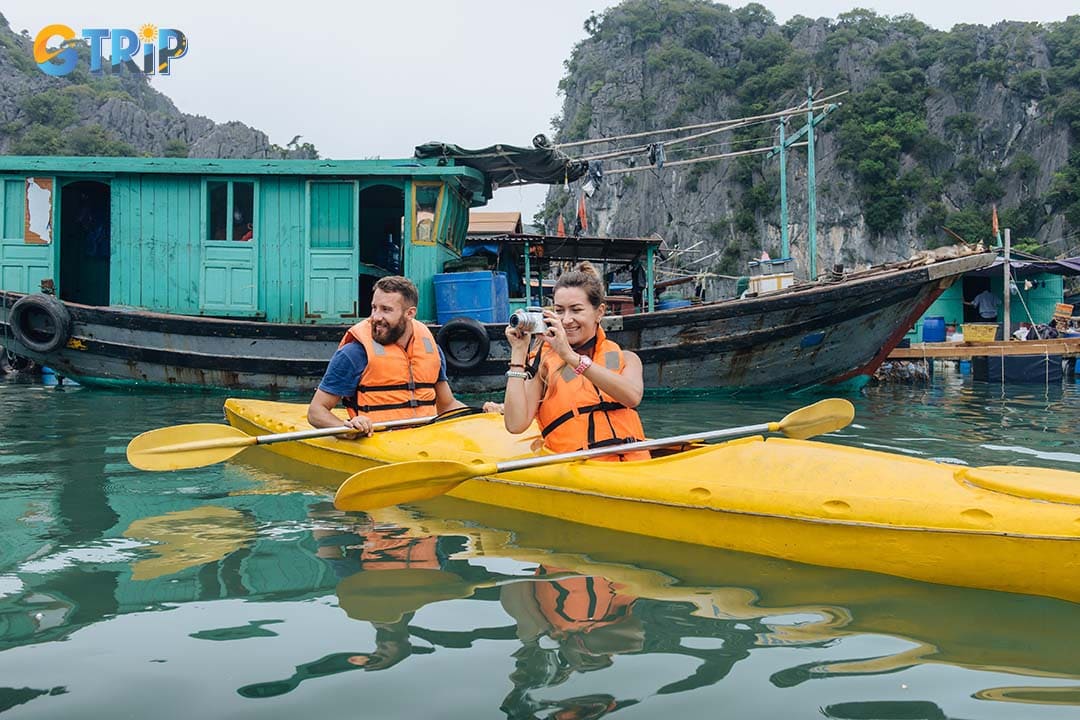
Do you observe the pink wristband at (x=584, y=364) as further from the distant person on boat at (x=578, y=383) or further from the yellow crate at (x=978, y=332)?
the yellow crate at (x=978, y=332)

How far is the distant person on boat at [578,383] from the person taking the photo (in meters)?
3.86

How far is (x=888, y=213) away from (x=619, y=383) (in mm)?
50825

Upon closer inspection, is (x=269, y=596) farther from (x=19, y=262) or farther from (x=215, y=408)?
(x=19, y=262)

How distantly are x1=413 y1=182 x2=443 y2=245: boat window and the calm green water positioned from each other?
6.72 meters

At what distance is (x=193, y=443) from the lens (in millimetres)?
4828

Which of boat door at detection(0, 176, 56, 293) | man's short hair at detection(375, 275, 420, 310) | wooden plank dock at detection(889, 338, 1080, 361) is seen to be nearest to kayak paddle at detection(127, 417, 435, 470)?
man's short hair at detection(375, 275, 420, 310)

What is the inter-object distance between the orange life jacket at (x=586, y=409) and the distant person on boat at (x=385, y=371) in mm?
1468

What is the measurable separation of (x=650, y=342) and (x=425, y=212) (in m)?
3.42

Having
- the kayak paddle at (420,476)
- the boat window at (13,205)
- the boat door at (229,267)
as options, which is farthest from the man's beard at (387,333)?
the boat window at (13,205)

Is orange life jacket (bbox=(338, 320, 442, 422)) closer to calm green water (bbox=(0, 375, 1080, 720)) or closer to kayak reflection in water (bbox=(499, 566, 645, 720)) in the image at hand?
calm green water (bbox=(0, 375, 1080, 720))

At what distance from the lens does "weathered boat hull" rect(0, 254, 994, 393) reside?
33.9ft

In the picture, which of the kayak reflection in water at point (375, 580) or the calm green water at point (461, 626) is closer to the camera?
the calm green water at point (461, 626)

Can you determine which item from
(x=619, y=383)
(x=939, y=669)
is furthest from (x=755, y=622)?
(x=619, y=383)

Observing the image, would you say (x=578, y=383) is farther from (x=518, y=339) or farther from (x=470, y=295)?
(x=470, y=295)
